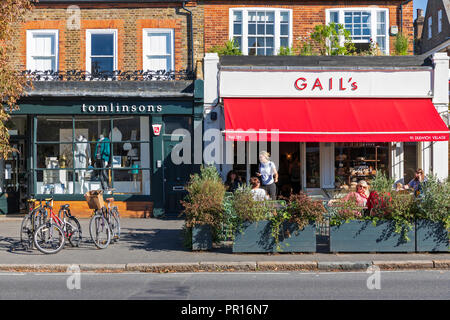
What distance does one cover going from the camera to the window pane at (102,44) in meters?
16.5

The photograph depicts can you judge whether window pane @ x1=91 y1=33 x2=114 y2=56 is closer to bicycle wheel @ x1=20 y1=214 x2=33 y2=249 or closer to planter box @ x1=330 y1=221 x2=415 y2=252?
bicycle wheel @ x1=20 y1=214 x2=33 y2=249

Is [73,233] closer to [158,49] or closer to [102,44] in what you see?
[158,49]

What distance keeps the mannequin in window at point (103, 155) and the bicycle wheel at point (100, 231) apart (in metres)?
5.04

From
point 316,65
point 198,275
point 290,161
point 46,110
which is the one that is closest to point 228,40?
point 316,65

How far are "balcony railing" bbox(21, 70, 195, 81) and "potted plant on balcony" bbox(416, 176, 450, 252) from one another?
26.9 feet

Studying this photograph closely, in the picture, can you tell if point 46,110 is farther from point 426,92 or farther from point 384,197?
point 426,92

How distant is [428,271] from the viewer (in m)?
8.49

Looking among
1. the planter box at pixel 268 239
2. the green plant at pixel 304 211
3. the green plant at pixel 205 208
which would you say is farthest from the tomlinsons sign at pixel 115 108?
the green plant at pixel 304 211

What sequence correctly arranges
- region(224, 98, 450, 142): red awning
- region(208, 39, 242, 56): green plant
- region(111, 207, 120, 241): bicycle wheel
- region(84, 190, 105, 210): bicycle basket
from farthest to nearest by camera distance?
region(208, 39, 242, 56): green plant → region(224, 98, 450, 142): red awning → region(111, 207, 120, 241): bicycle wheel → region(84, 190, 105, 210): bicycle basket

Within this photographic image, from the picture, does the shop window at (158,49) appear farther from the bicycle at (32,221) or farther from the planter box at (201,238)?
the planter box at (201,238)

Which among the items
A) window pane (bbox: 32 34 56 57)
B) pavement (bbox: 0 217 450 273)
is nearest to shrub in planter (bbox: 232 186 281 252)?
pavement (bbox: 0 217 450 273)

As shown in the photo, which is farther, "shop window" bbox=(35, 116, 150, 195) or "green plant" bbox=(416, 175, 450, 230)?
"shop window" bbox=(35, 116, 150, 195)

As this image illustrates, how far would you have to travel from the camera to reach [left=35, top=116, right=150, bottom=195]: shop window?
15227 mm

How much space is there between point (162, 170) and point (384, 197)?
7358 mm
